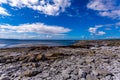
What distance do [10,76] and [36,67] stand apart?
2282 millimetres

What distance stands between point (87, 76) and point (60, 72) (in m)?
1.78

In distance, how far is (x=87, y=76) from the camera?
8.12 m

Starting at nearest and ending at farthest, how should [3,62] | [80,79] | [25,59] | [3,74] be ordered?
[80,79] < [3,74] < [3,62] < [25,59]

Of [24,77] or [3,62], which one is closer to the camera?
[24,77]

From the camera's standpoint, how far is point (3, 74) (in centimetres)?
834

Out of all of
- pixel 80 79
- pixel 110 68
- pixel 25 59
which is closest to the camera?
pixel 80 79

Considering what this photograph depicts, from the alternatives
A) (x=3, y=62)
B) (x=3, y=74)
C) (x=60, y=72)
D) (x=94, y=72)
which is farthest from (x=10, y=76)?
(x=94, y=72)

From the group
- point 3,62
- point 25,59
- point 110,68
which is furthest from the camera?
point 25,59

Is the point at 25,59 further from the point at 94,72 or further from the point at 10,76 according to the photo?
the point at 94,72

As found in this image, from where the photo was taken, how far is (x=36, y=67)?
32.9 ft

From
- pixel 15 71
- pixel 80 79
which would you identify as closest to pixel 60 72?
pixel 80 79

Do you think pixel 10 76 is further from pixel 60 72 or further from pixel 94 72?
pixel 94 72

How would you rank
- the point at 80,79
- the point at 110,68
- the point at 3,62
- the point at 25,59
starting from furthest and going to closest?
the point at 25,59, the point at 3,62, the point at 110,68, the point at 80,79

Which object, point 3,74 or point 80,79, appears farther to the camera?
point 3,74
